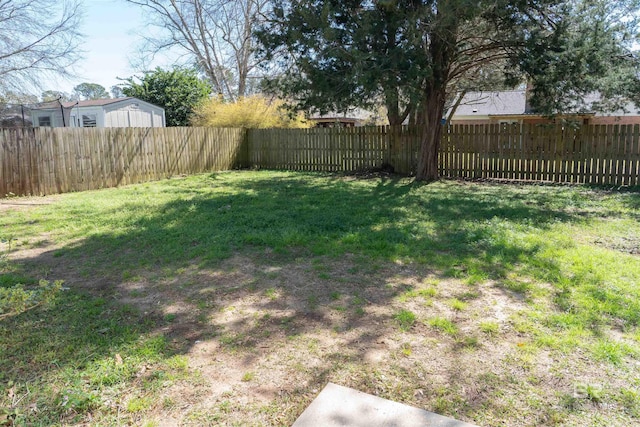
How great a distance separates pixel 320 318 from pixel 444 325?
0.93m

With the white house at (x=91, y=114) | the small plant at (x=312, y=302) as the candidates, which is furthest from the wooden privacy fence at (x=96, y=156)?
the small plant at (x=312, y=302)

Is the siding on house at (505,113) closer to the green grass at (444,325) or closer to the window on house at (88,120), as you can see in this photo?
the window on house at (88,120)

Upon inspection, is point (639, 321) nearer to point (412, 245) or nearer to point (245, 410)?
point (412, 245)

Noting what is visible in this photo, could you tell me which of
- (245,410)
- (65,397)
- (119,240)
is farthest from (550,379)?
(119,240)

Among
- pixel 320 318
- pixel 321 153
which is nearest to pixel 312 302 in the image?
pixel 320 318

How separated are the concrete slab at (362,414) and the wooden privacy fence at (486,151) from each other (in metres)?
10.7

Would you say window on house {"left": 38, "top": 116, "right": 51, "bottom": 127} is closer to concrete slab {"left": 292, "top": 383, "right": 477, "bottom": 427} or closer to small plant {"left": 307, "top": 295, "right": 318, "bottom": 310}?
small plant {"left": 307, "top": 295, "right": 318, "bottom": 310}

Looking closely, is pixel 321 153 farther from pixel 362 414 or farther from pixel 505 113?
pixel 505 113

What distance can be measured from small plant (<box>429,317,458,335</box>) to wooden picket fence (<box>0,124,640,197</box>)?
31.2 ft

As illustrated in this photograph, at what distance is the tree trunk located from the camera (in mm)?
11289

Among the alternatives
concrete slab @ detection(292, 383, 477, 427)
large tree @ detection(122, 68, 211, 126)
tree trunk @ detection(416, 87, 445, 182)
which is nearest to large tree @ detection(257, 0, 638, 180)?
tree trunk @ detection(416, 87, 445, 182)

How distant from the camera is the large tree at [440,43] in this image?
8.17 m

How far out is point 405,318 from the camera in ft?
11.1

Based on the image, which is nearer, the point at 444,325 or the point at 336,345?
the point at 336,345
